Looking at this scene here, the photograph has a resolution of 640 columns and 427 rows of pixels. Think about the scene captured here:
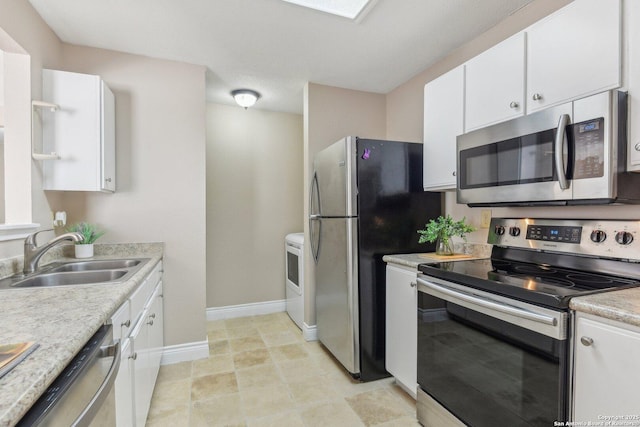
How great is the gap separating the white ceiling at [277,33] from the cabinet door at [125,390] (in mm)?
1924

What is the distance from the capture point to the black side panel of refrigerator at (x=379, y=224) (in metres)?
2.23

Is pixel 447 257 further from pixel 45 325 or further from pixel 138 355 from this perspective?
pixel 45 325

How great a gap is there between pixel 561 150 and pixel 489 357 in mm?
948

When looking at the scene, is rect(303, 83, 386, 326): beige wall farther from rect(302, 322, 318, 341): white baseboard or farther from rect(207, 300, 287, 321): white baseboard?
rect(207, 300, 287, 321): white baseboard

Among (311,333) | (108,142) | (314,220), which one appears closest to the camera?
(108,142)

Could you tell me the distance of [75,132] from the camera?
204cm

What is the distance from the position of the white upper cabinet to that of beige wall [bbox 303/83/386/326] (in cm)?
163

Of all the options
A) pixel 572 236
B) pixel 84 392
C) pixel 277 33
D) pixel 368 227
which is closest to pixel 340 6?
pixel 277 33

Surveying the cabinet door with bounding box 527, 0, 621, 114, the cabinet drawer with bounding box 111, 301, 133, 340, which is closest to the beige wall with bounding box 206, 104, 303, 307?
the cabinet drawer with bounding box 111, 301, 133, 340

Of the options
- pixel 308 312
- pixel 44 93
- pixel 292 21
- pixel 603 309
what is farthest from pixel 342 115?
pixel 603 309

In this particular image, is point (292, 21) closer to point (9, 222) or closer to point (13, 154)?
point (13, 154)

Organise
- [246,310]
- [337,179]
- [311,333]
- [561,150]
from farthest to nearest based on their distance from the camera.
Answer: [246,310]
[311,333]
[337,179]
[561,150]

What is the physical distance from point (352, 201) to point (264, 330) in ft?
6.01

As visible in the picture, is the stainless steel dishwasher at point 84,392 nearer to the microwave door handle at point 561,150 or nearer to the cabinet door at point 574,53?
the microwave door handle at point 561,150
